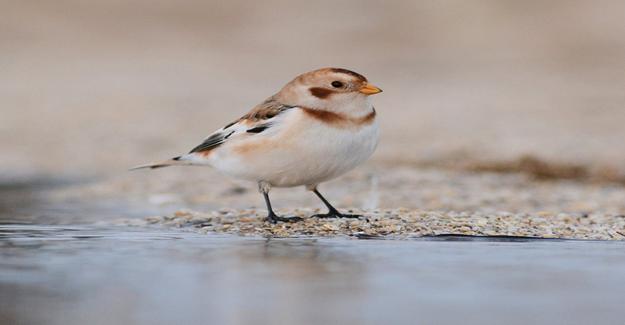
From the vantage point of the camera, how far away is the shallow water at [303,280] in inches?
155

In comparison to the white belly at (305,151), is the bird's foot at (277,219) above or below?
below

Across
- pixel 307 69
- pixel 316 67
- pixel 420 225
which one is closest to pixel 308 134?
pixel 420 225

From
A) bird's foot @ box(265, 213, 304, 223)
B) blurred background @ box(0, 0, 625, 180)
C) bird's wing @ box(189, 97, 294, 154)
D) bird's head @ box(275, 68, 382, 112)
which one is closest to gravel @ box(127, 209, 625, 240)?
bird's foot @ box(265, 213, 304, 223)

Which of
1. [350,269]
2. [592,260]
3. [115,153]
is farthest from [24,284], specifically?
[115,153]

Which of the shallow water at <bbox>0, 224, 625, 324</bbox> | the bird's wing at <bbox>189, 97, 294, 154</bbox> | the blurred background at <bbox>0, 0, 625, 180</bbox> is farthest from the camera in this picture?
the blurred background at <bbox>0, 0, 625, 180</bbox>

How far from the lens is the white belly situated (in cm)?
619

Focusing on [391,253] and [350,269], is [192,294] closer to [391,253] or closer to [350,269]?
[350,269]

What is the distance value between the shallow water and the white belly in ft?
1.55

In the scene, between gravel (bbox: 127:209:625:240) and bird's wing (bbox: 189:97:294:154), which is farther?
bird's wing (bbox: 189:97:294:154)

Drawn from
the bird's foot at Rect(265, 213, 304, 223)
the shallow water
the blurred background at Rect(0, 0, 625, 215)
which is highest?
the blurred background at Rect(0, 0, 625, 215)

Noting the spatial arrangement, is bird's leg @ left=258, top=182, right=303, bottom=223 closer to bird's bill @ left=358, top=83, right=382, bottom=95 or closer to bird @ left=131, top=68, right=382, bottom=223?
bird @ left=131, top=68, right=382, bottom=223

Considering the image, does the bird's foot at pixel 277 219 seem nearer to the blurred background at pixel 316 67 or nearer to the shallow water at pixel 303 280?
the shallow water at pixel 303 280

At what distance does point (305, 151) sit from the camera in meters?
6.21

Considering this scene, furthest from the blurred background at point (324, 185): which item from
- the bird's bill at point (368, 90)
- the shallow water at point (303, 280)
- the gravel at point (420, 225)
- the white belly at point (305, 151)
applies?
the bird's bill at point (368, 90)
